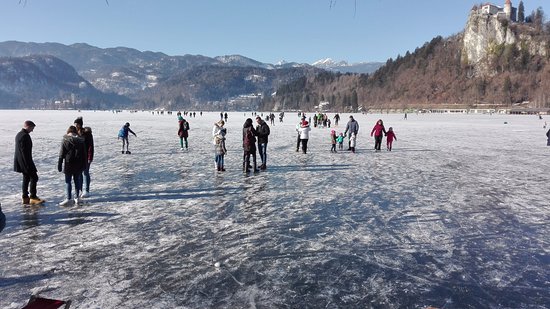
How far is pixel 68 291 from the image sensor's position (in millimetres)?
4281

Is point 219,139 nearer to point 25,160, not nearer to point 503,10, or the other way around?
point 25,160

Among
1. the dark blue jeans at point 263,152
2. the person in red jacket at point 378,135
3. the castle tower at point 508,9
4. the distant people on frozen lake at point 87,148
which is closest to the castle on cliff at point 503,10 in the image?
the castle tower at point 508,9

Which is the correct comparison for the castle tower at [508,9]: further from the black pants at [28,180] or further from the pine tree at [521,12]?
the black pants at [28,180]

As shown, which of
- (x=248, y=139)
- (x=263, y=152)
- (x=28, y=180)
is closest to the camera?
(x=28, y=180)

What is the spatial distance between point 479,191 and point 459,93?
547 feet

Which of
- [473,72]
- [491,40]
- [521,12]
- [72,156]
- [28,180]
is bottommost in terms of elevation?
[28,180]

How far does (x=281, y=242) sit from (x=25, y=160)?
18.5ft

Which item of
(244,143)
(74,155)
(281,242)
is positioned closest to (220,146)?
(244,143)

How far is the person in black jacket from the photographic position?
303 inches

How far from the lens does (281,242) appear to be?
232 inches

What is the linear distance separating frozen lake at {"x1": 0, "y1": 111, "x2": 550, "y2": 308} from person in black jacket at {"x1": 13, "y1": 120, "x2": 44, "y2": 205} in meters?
0.30

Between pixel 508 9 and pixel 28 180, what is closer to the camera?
pixel 28 180

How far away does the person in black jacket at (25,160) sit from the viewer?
7.69 meters

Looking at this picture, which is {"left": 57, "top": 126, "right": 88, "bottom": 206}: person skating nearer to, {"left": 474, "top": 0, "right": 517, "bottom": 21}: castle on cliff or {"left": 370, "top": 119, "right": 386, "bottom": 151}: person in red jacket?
{"left": 370, "top": 119, "right": 386, "bottom": 151}: person in red jacket
